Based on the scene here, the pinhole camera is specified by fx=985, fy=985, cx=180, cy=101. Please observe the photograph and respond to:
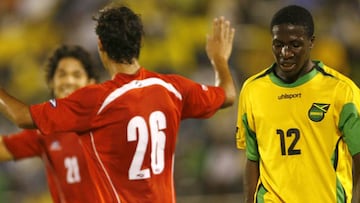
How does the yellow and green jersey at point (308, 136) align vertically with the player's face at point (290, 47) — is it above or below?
below

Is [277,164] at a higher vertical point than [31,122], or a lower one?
lower

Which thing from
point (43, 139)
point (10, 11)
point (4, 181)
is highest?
point (10, 11)

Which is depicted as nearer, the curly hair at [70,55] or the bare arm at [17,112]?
the bare arm at [17,112]

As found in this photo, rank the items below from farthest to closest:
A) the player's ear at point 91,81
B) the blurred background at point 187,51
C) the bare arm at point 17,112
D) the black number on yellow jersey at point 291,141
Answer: the blurred background at point 187,51, the player's ear at point 91,81, the bare arm at point 17,112, the black number on yellow jersey at point 291,141

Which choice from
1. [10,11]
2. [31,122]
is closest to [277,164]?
[31,122]

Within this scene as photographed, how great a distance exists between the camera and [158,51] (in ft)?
32.4

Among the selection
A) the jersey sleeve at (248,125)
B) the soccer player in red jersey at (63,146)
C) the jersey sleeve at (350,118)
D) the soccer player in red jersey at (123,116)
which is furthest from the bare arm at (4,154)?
the jersey sleeve at (350,118)

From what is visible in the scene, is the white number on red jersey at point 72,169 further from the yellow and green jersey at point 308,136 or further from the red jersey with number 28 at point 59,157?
the yellow and green jersey at point 308,136

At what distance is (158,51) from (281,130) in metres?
5.23

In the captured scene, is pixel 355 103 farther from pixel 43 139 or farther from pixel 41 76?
pixel 41 76

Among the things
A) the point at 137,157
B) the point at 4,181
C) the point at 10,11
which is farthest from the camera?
the point at 10,11

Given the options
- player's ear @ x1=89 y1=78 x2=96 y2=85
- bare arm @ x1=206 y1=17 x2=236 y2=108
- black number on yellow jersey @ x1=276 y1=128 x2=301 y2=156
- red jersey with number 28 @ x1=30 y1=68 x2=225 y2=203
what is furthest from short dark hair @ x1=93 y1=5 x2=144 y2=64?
player's ear @ x1=89 y1=78 x2=96 y2=85

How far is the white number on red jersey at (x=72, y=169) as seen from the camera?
5.89 m

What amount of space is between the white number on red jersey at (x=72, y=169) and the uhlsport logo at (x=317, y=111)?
164cm
